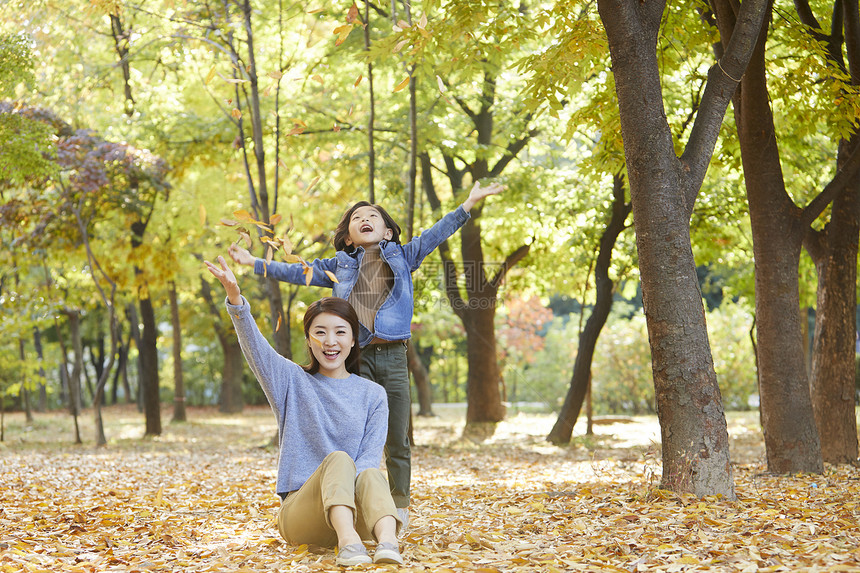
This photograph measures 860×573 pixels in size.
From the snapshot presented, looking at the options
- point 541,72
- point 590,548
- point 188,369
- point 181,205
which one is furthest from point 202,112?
point 188,369

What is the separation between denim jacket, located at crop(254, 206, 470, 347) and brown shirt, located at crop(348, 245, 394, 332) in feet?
0.11

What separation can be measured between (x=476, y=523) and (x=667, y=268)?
175 cm

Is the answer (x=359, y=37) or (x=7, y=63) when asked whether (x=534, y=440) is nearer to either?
(x=359, y=37)

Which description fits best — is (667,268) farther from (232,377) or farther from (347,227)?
(232,377)

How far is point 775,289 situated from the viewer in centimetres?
568

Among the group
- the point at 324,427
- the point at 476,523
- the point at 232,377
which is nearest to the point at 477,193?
the point at 324,427

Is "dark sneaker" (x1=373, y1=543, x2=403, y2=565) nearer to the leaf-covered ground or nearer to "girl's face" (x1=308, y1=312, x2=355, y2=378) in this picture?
the leaf-covered ground

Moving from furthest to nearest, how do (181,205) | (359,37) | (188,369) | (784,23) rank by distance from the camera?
(188,369)
(181,205)
(359,37)
(784,23)

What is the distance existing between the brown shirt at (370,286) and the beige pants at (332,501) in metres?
0.99

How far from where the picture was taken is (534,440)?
11.7 metres

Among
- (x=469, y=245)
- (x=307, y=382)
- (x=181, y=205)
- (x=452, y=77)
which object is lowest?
(x=307, y=382)

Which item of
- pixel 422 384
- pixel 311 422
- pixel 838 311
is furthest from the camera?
pixel 422 384

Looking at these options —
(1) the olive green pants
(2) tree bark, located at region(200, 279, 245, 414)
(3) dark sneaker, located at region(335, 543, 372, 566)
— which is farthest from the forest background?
(2) tree bark, located at region(200, 279, 245, 414)

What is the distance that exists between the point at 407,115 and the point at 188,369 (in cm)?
2131
